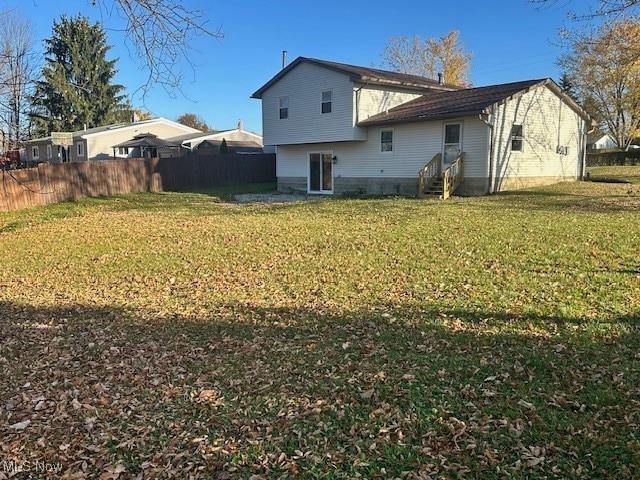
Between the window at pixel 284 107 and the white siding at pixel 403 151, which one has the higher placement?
the window at pixel 284 107

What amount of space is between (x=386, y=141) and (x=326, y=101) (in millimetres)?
3383

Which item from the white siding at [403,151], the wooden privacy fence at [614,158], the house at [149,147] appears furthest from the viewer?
the wooden privacy fence at [614,158]

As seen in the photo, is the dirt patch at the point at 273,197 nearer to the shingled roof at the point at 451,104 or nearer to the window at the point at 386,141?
the window at the point at 386,141

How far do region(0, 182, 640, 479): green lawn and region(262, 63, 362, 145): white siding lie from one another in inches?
496

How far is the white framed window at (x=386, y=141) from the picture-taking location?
813 inches

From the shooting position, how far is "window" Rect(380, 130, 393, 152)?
20.7 metres

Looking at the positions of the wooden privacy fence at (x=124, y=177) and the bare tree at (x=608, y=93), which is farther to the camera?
the bare tree at (x=608, y=93)

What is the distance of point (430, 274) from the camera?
712cm

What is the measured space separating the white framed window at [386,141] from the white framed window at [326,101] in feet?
9.02

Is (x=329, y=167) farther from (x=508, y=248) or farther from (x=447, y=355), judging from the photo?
(x=447, y=355)

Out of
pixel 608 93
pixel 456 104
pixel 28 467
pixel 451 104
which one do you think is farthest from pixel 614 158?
pixel 28 467

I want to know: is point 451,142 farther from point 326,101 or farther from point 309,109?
point 309,109

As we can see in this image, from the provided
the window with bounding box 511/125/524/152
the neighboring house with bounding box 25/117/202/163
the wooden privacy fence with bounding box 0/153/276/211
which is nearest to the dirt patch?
the wooden privacy fence with bounding box 0/153/276/211

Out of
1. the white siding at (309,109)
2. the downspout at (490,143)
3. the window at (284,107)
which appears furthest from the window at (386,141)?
the window at (284,107)
